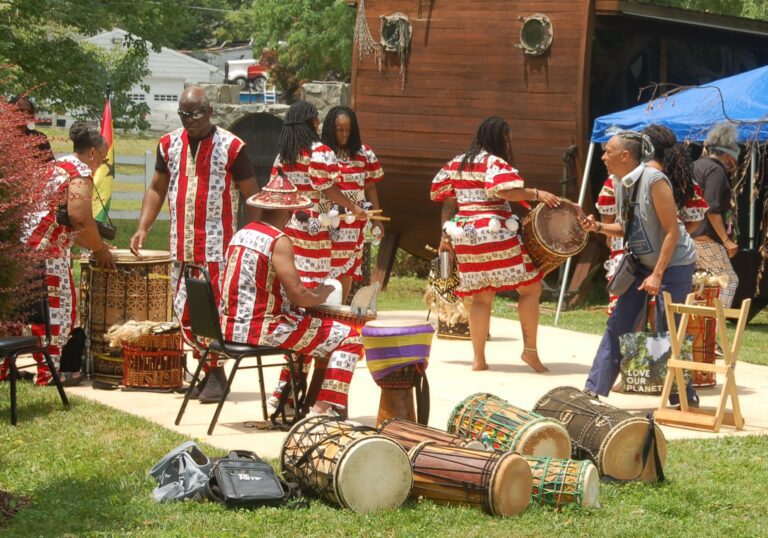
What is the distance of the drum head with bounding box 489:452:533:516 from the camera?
5660mm

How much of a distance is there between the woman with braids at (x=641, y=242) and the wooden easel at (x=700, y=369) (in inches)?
10.2

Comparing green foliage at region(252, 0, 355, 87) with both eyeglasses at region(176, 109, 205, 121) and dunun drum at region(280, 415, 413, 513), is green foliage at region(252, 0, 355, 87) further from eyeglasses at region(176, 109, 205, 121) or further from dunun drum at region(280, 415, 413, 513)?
dunun drum at region(280, 415, 413, 513)

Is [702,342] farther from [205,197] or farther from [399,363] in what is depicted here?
[205,197]

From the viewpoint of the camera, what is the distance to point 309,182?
9.95 metres

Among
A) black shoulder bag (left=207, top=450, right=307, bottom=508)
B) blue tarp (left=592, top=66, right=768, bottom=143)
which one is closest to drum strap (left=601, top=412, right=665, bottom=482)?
black shoulder bag (left=207, top=450, right=307, bottom=508)

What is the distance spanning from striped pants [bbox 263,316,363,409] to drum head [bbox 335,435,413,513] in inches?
56.1

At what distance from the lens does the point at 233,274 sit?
7.19 m

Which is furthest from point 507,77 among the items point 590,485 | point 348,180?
point 590,485

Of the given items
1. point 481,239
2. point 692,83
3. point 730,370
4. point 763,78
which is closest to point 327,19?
point 692,83

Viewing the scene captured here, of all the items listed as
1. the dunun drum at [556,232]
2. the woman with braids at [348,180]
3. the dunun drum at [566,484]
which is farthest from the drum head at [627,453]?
the woman with braids at [348,180]

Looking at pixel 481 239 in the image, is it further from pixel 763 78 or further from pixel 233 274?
pixel 763 78

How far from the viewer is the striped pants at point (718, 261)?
34.9ft

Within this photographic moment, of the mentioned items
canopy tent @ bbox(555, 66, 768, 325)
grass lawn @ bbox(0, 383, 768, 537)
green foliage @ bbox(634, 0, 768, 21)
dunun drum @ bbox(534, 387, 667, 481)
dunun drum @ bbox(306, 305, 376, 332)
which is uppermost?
green foliage @ bbox(634, 0, 768, 21)

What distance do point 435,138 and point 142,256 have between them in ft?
21.1
